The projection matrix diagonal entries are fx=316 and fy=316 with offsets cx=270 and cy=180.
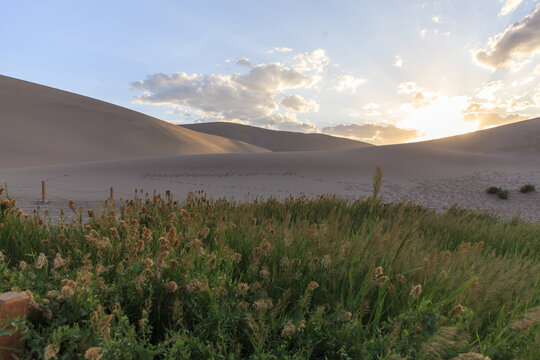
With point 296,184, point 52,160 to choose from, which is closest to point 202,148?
point 52,160

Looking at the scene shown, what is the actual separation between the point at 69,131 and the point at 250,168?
123 feet

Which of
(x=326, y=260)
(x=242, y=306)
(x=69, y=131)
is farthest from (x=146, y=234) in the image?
(x=69, y=131)

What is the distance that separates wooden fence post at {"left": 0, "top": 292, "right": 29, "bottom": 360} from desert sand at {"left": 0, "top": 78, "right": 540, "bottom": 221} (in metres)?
3.69

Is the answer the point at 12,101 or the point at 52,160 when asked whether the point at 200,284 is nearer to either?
the point at 52,160

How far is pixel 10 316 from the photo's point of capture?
1494 mm

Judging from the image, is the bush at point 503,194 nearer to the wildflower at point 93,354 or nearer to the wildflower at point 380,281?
the wildflower at point 380,281

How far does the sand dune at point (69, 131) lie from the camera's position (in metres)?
39.1

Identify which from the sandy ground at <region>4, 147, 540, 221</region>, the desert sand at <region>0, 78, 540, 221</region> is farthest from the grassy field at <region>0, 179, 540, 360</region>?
the sandy ground at <region>4, 147, 540, 221</region>

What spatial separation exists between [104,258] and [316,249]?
159 cm

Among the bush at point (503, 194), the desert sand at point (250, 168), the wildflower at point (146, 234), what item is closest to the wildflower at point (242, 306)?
the wildflower at point (146, 234)

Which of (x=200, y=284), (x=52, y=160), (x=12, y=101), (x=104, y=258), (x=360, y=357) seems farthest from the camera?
(x=12, y=101)

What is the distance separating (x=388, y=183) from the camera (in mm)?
19516

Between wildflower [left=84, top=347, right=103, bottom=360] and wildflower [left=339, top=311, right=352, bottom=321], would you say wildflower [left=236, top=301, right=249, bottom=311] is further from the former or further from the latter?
wildflower [left=84, top=347, right=103, bottom=360]

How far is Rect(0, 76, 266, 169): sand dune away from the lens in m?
39.1
